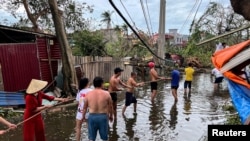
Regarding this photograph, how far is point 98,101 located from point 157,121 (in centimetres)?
420

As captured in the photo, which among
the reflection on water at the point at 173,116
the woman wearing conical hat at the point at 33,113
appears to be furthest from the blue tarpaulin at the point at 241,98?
the woman wearing conical hat at the point at 33,113

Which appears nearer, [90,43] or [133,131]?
[133,131]

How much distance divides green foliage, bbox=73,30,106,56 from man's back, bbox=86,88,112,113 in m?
15.4

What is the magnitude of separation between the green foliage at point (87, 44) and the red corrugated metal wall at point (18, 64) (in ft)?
19.1

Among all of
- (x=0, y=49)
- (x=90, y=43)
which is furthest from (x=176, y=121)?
(x=90, y=43)

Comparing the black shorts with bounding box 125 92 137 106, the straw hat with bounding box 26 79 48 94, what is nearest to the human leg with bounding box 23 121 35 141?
the straw hat with bounding box 26 79 48 94

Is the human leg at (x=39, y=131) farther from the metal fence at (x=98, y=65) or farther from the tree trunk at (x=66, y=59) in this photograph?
the metal fence at (x=98, y=65)

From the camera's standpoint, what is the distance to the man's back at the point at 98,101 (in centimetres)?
710

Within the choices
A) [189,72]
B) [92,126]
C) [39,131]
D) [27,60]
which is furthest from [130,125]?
[27,60]

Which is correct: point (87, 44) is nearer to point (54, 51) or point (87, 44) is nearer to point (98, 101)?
point (54, 51)

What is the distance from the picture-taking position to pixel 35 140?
7.21 m

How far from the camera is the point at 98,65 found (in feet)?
63.2

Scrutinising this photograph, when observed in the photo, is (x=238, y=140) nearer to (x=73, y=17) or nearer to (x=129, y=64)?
(x=129, y=64)

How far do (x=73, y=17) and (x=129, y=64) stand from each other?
26.4 feet
